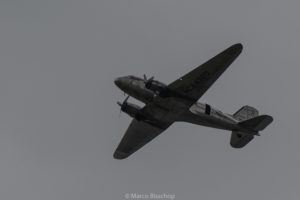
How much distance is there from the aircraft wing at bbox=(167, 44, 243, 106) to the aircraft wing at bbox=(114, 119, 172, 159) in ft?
17.1

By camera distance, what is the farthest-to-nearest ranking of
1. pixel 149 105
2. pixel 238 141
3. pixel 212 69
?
pixel 238 141
pixel 149 105
pixel 212 69

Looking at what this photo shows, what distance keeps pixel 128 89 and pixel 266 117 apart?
11.1 metres

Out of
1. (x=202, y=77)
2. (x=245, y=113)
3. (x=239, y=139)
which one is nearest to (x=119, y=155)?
(x=239, y=139)

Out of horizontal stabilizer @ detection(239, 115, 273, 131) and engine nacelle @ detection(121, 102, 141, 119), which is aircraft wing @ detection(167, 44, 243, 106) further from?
horizontal stabilizer @ detection(239, 115, 273, 131)

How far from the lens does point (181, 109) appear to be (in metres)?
39.2

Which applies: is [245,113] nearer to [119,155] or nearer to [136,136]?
[136,136]

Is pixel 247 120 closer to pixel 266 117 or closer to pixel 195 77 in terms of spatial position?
pixel 266 117

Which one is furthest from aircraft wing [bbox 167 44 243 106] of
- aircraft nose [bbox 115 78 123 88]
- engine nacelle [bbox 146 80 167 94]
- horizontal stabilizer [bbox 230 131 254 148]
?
horizontal stabilizer [bbox 230 131 254 148]

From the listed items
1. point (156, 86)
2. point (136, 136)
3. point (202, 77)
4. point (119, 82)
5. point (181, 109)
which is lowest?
point (136, 136)

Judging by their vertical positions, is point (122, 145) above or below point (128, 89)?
below

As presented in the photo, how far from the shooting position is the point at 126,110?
4091 centimetres

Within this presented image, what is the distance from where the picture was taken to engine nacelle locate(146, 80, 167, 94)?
37.5 meters

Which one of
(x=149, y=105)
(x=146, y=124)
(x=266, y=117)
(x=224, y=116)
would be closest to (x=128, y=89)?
(x=149, y=105)

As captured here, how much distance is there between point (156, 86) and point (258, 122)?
906 cm
